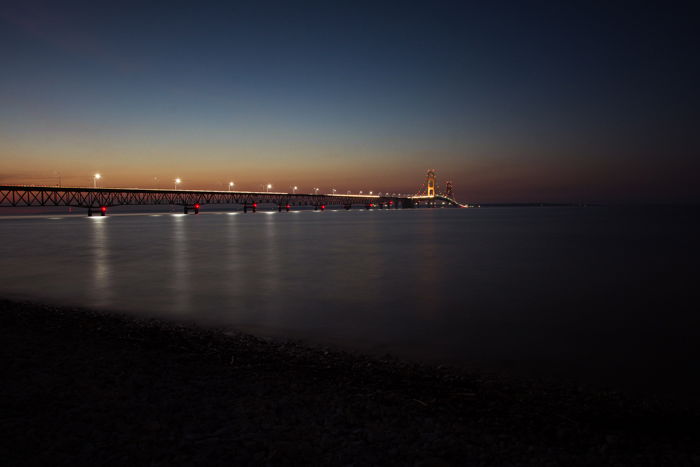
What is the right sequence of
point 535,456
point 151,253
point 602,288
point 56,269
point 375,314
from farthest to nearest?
point 151,253 → point 56,269 → point 602,288 → point 375,314 → point 535,456

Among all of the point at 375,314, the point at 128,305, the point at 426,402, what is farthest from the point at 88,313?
the point at 426,402

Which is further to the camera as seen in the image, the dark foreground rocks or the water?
the water

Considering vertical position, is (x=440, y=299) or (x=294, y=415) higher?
(x=294, y=415)

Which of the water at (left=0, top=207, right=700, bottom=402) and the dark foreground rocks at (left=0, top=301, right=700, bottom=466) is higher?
the dark foreground rocks at (left=0, top=301, right=700, bottom=466)

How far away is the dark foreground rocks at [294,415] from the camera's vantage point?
181 inches

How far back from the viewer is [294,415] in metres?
5.46

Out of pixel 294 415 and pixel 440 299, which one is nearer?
pixel 294 415

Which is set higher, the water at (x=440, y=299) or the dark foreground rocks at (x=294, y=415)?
the dark foreground rocks at (x=294, y=415)

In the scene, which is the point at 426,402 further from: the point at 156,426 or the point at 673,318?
the point at 673,318

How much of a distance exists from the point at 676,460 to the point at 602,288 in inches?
551

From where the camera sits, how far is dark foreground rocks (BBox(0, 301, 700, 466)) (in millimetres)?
4605

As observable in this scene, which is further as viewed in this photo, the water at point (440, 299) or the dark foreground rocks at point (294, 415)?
the water at point (440, 299)

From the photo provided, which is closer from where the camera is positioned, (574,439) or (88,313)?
(574,439)

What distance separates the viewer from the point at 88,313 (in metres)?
12.0
